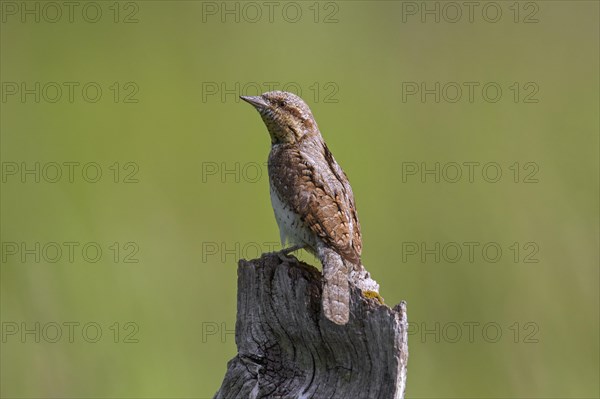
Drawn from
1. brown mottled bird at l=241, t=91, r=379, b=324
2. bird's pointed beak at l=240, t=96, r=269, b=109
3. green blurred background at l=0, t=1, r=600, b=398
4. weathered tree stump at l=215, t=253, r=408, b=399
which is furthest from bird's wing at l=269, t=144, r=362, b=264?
green blurred background at l=0, t=1, r=600, b=398

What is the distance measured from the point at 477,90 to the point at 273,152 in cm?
421

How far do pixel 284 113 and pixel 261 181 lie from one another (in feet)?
9.48

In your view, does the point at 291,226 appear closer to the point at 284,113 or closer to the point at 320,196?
the point at 320,196

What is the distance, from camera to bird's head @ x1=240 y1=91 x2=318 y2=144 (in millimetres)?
6387

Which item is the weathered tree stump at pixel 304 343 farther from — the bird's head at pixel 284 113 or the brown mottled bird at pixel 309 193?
the bird's head at pixel 284 113

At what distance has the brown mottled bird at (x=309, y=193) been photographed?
5.56 m

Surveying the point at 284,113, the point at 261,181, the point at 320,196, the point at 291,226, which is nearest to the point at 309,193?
the point at 320,196

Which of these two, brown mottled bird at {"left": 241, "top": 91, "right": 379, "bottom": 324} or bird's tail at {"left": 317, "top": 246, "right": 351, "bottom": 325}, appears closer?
bird's tail at {"left": 317, "top": 246, "right": 351, "bottom": 325}

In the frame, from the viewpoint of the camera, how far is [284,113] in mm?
6418

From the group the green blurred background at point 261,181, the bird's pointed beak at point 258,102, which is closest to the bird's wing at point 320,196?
the bird's pointed beak at point 258,102

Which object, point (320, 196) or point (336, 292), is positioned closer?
point (336, 292)

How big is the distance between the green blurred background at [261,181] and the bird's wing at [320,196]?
107cm

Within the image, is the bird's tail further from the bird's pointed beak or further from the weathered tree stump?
the bird's pointed beak

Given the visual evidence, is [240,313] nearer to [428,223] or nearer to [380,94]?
[428,223]
